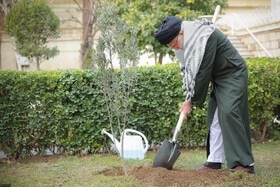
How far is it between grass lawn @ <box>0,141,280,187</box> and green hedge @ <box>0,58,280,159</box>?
0.28 meters

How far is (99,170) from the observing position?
5.86 meters

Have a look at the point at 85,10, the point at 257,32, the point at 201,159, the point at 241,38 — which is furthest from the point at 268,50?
the point at 201,159

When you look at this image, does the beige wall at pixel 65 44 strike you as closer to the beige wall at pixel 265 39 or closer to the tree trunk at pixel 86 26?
the tree trunk at pixel 86 26

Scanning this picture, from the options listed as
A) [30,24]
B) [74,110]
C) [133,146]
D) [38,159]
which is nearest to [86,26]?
[30,24]

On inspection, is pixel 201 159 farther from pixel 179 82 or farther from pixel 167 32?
pixel 167 32

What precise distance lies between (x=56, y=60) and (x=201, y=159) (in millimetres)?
14545

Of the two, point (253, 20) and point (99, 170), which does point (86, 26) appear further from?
point (99, 170)

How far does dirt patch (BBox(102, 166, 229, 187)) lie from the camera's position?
4.84m

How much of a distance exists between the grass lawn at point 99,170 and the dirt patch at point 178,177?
9 cm

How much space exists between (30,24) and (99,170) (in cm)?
803

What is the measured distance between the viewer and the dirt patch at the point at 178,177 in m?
4.84

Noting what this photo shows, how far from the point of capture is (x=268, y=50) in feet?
47.3

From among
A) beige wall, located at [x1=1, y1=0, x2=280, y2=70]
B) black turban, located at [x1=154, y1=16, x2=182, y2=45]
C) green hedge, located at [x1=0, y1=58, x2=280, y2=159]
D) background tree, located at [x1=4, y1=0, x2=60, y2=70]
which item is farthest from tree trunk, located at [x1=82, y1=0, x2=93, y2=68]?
black turban, located at [x1=154, y1=16, x2=182, y2=45]

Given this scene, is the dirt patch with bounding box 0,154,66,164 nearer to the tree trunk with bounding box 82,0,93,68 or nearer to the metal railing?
the metal railing
